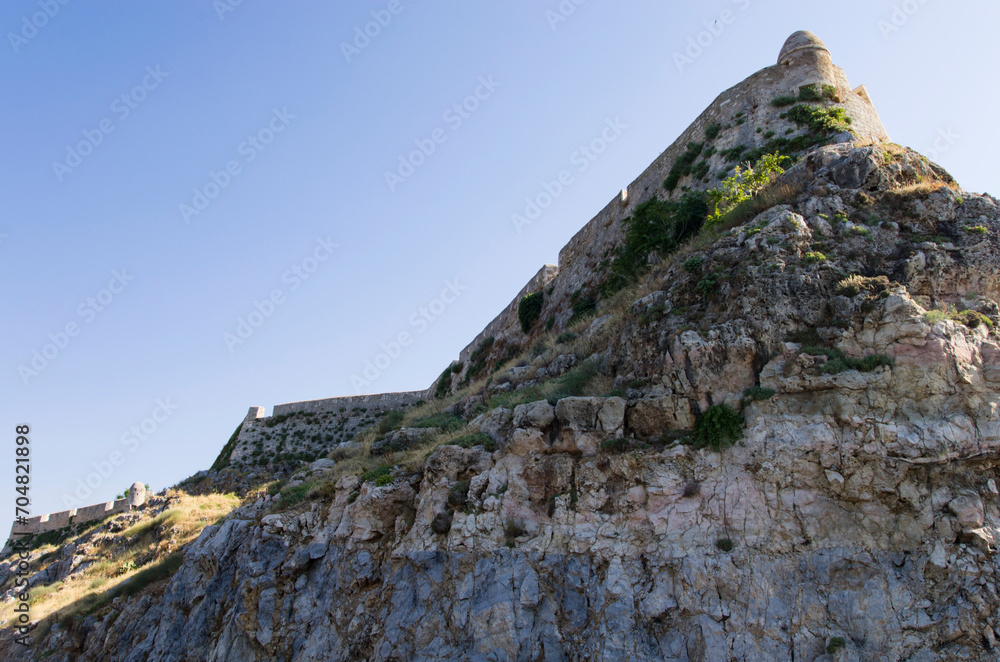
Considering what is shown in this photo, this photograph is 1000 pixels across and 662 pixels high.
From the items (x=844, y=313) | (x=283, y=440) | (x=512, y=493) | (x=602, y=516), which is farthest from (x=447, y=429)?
(x=283, y=440)

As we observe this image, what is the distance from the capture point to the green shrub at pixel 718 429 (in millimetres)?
8820

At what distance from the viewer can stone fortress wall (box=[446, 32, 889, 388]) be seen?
66.6 feet

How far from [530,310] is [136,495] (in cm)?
1917

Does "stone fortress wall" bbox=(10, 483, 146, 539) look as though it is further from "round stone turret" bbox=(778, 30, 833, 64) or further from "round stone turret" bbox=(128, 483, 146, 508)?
"round stone turret" bbox=(778, 30, 833, 64)

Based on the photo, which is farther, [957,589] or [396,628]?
[396,628]

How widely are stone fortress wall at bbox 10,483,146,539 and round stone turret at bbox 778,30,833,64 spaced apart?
103 feet

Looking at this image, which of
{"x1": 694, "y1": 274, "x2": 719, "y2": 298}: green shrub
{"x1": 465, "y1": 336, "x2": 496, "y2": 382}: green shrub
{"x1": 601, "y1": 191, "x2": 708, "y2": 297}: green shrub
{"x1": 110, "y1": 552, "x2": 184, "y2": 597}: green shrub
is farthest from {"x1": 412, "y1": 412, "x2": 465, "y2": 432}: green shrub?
{"x1": 465, "y1": 336, "x2": 496, "y2": 382}: green shrub

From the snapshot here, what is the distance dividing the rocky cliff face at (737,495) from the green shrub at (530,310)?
14392mm

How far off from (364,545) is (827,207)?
10721 millimetres

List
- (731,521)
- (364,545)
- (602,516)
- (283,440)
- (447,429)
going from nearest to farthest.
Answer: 1. (731,521)
2. (602,516)
3. (364,545)
4. (447,429)
5. (283,440)

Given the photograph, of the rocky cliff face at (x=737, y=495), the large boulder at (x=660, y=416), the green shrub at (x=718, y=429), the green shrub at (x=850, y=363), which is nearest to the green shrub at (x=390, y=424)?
the rocky cliff face at (x=737, y=495)

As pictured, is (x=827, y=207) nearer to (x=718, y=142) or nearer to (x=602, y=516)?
(x=602, y=516)

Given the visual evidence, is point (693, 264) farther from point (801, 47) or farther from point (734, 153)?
point (801, 47)

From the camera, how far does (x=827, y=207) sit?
11312 mm
